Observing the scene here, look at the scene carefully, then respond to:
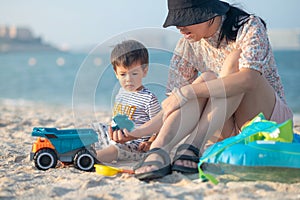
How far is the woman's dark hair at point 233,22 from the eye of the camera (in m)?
2.95

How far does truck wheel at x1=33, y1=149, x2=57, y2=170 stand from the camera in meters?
2.95

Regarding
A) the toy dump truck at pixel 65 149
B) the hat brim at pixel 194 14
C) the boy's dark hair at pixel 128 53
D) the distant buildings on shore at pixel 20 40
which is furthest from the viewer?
the distant buildings on shore at pixel 20 40

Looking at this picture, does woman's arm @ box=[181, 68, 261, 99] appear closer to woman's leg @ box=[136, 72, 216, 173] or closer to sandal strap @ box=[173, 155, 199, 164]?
woman's leg @ box=[136, 72, 216, 173]

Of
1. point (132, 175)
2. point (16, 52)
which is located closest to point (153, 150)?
point (132, 175)

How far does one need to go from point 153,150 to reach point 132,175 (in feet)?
0.62

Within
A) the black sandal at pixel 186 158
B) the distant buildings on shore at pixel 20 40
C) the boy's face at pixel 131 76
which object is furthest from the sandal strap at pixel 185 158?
the distant buildings on shore at pixel 20 40

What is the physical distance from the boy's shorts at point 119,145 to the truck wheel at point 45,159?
283mm

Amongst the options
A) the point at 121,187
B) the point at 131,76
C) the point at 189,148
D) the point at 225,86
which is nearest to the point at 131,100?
the point at 131,76

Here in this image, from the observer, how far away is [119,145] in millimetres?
3061

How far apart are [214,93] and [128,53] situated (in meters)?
0.67

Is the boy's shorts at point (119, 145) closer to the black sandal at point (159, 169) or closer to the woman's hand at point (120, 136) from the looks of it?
the woman's hand at point (120, 136)

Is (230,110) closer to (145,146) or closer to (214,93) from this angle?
(214,93)

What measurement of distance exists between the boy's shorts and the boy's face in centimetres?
31

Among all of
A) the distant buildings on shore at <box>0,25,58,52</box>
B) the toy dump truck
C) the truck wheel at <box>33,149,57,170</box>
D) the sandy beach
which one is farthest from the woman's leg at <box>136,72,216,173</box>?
the distant buildings on shore at <box>0,25,58,52</box>
